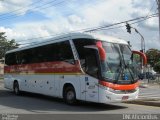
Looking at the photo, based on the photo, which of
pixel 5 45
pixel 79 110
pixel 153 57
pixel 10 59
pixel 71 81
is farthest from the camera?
pixel 153 57

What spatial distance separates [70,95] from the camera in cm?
1894

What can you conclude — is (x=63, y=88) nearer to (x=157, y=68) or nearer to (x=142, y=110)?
(x=142, y=110)

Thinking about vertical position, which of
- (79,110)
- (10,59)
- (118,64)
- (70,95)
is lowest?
(79,110)

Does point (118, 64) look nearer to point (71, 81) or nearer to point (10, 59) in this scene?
point (71, 81)

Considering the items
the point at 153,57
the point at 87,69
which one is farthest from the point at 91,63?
the point at 153,57

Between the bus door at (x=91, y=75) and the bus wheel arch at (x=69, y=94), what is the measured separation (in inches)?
46.1

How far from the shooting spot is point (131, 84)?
1758 cm

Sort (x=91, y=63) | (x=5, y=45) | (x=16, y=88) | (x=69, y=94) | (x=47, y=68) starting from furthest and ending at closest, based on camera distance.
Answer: (x=5, y=45) < (x=16, y=88) < (x=47, y=68) < (x=69, y=94) < (x=91, y=63)

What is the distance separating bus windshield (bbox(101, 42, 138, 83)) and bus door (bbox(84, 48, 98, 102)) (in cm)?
51

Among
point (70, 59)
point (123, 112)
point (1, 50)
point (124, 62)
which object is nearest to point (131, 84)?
point (124, 62)

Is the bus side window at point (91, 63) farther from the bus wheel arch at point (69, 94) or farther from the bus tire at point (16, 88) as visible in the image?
the bus tire at point (16, 88)

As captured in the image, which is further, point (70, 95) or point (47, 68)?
point (47, 68)

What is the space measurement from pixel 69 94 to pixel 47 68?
9.61 feet

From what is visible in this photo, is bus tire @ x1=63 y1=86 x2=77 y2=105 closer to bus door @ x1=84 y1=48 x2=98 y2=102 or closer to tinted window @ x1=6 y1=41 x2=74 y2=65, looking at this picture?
bus door @ x1=84 y1=48 x2=98 y2=102
